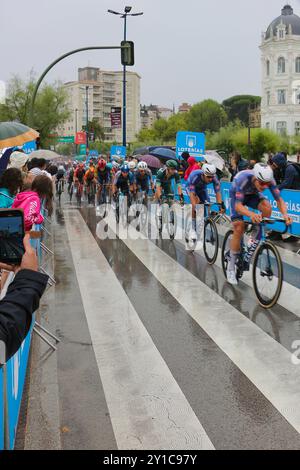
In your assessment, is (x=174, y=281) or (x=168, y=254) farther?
(x=168, y=254)

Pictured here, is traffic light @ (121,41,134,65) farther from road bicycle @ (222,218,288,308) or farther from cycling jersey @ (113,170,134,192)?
road bicycle @ (222,218,288,308)

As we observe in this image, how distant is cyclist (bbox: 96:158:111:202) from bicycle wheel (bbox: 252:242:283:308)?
1335 cm

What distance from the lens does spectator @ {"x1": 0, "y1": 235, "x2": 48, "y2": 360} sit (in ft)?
6.56

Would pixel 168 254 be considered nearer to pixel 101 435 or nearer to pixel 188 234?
pixel 188 234

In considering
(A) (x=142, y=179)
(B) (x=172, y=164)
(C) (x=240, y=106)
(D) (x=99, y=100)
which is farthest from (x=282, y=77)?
(B) (x=172, y=164)

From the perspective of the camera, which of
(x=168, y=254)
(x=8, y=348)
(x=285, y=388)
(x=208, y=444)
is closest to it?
(x=8, y=348)

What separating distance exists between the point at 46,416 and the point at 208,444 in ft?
3.96

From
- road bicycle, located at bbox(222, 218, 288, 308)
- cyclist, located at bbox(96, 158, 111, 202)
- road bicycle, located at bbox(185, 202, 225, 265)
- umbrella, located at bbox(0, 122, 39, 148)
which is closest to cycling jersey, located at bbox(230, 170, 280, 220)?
road bicycle, located at bbox(222, 218, 288, 308)

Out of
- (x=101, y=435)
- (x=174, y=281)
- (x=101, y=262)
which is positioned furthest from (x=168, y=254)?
(x=101, y=435)

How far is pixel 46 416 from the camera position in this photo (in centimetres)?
408

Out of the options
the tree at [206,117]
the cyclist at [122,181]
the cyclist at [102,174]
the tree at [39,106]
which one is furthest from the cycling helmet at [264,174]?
the tree at [206,117]

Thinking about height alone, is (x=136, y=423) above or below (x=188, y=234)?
below

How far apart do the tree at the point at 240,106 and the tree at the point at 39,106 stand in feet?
309

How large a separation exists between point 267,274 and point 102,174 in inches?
539
